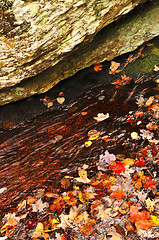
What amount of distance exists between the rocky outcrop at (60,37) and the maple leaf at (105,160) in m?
2.09

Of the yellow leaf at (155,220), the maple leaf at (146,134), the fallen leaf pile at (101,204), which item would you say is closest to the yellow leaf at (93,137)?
the fallen leaf pile at (101,204)

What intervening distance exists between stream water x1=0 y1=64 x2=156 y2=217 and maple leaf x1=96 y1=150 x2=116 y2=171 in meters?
0.09

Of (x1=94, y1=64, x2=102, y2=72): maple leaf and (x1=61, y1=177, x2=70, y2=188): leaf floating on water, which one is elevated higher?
(x1=94, y1=64, x2=102, y2=72): maple leaf

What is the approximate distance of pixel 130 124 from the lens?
3.04m

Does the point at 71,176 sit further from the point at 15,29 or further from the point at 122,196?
the point at 15,29

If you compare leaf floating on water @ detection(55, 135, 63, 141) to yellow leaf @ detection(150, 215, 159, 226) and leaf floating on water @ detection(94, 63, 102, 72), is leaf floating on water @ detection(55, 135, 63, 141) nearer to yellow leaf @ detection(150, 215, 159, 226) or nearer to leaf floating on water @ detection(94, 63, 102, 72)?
yellow leaf @ detection(150, 215, 159, 226)

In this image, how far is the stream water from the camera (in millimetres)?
2711

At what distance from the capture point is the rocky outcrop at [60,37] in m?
2.53

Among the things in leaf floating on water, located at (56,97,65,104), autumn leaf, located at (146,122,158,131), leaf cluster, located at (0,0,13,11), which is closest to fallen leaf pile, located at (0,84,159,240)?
autumn leaf, located at (146,122,158,131)

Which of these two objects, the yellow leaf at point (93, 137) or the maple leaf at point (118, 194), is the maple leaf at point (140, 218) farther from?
the yellow leaf at point (93, 137)

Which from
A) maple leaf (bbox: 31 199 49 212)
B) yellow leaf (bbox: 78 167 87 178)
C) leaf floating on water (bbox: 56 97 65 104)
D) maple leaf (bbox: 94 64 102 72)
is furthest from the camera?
maple leaf (bbox: 94 64 102 72)

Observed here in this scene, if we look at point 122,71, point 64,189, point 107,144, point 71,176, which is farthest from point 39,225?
point 122,71

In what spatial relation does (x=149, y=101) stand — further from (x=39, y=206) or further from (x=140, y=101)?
(x=39, y=206)

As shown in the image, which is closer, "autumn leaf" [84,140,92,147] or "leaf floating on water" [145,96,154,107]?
"autumn leaf" [84,140,92,147]
